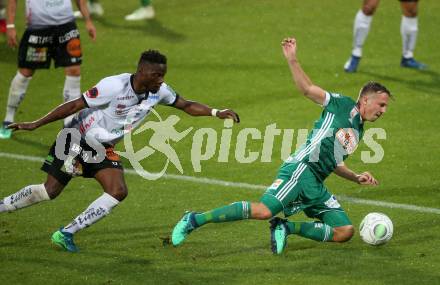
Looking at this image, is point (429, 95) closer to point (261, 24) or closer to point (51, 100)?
point (261, 24)

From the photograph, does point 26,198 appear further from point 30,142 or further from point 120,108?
point 30,142

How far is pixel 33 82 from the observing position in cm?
1844

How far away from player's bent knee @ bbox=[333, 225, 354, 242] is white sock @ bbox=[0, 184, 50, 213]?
304 cm

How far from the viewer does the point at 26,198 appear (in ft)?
34.9

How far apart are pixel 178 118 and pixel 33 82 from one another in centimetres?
349

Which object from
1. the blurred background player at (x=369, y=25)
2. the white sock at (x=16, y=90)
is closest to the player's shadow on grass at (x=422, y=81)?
the blurred background player at (x=369, y=25)

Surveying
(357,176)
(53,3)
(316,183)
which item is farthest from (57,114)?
(53,3)

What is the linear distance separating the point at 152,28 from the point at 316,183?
11343 mm

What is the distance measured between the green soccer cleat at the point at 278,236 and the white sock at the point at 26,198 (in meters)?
2.40

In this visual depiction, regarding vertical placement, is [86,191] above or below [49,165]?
below

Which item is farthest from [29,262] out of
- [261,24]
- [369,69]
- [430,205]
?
[261,24]

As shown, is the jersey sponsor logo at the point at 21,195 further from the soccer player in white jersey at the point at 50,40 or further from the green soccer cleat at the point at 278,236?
the soccer player in white jersey at the point at 50,40

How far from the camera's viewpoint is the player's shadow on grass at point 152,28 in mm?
20516

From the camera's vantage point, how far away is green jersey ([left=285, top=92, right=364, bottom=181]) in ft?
33.4
